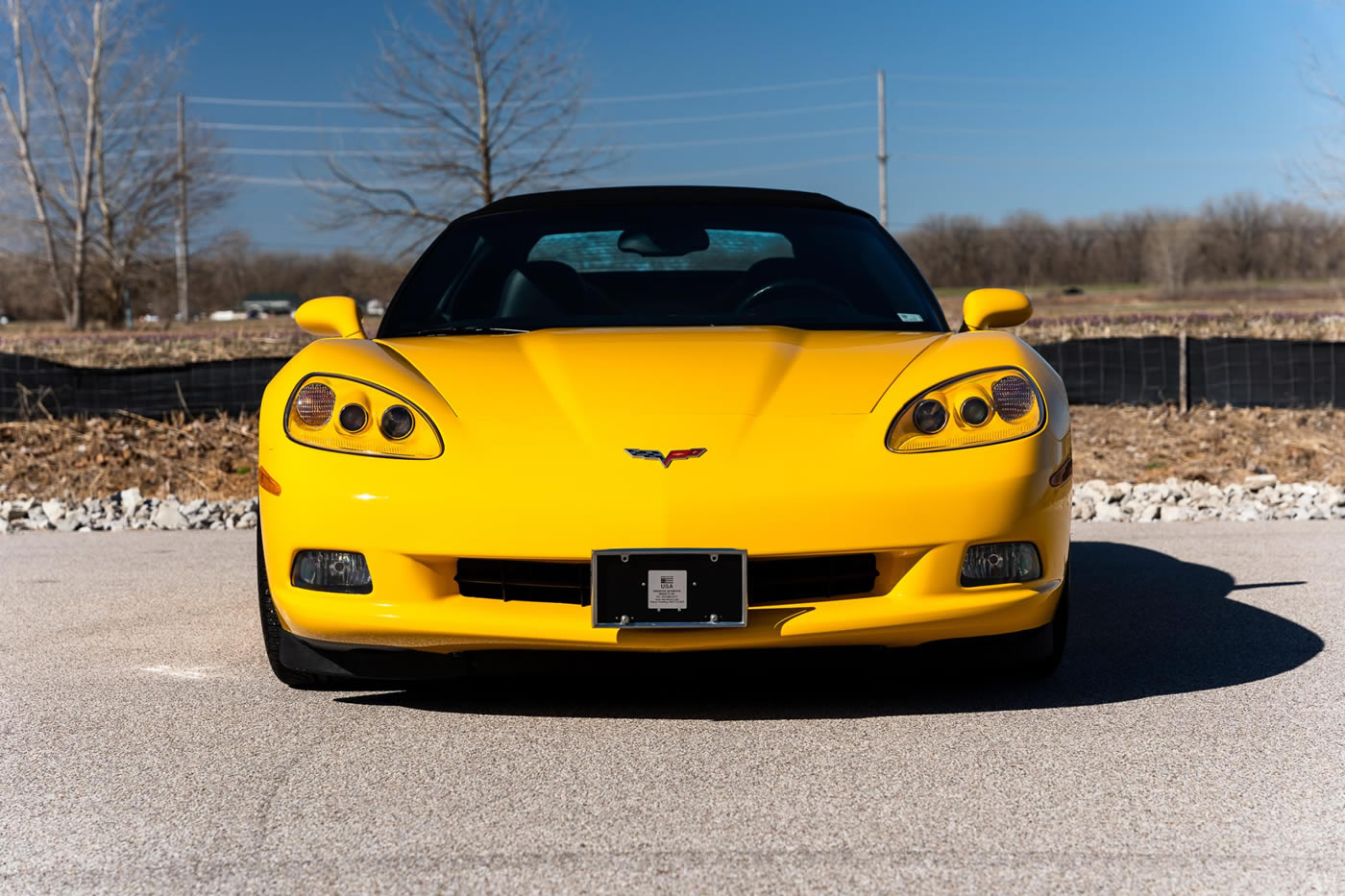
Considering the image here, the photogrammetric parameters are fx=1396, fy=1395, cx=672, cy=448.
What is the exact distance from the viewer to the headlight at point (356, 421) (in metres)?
3.12

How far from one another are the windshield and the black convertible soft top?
0.03 metres

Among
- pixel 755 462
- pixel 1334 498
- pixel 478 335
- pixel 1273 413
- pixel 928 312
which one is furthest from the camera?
pixel 1273 413

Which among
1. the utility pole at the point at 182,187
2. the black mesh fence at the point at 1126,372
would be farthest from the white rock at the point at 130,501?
the utility pole at the point at 182,187

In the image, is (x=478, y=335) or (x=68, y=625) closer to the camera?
(x=478, y=335)

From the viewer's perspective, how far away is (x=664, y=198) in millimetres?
4586

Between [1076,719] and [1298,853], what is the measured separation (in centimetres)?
91

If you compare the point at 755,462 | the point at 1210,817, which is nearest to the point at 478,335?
the point at 755,462

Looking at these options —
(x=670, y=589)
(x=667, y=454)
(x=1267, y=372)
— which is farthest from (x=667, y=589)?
(x=1267, y=372)

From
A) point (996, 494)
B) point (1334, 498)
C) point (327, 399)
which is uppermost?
point (327, 399)

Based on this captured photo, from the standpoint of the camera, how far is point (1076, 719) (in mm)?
3229

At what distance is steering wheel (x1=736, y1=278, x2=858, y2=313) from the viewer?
417 cm

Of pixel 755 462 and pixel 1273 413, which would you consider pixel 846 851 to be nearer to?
pixel 755 462

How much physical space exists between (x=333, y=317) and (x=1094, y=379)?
8.46 m

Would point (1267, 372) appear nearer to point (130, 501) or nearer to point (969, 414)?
point (130, 501)
